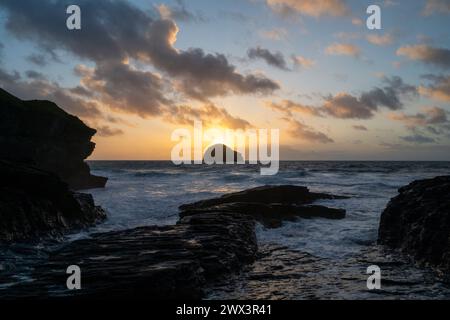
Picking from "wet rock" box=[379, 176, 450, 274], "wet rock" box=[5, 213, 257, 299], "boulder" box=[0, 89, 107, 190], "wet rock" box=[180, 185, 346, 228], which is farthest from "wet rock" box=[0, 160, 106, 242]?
"wet rock" box=[379, 176, 450, 274]

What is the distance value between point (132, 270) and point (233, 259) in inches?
125

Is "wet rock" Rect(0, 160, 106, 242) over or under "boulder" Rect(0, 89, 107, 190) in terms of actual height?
under

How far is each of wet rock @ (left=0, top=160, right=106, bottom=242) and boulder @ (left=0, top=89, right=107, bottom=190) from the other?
34.5 ft

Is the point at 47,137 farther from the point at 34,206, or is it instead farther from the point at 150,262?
the point at 150,262

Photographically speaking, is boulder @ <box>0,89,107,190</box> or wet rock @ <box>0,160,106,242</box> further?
boulder @ <box>0,89,107,190</box>

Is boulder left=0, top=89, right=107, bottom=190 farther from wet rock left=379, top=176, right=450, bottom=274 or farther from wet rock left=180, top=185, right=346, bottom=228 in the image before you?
wet rock left=379, top=176, right=450, bottom=274

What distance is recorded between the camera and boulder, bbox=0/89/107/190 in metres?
30.3

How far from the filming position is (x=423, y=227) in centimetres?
1185

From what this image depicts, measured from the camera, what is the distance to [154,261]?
368 inches

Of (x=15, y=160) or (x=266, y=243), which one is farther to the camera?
(x=15, y=160)

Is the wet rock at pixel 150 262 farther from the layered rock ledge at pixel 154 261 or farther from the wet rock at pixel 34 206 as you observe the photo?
the wet rock at pixel 34 206
